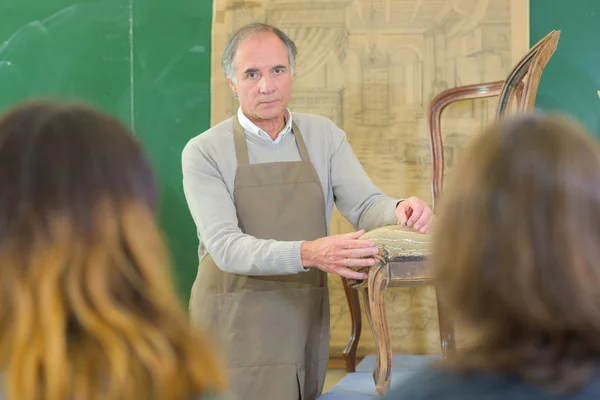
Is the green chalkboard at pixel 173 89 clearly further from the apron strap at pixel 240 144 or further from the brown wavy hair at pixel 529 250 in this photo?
the brown wavy hair at pixel 529 250

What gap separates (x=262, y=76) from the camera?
2.94 meters

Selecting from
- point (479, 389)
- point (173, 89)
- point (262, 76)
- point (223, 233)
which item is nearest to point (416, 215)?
point (223, 233)

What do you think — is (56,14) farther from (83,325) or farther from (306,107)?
(83,325)

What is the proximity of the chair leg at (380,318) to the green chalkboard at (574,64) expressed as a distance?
1850 mm

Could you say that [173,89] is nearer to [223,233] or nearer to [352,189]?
[352,189]

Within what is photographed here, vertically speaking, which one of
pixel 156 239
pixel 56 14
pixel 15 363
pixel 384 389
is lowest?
pixel 384 389

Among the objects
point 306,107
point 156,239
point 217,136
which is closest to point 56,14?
point 306,107

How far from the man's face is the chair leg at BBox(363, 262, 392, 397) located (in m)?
0.68

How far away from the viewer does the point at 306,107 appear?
429cm

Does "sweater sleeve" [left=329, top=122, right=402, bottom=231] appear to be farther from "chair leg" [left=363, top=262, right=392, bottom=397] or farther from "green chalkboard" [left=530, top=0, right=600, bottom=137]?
"green chalkboard" [left=530, top=0, right=600, bottom=137]

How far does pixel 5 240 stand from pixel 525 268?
584 millimetres

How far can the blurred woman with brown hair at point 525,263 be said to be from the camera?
3.03 ft

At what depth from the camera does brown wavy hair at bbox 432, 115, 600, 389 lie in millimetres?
922

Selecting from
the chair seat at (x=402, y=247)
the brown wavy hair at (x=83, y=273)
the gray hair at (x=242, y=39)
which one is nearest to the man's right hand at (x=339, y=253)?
the chair seat at (x=402, y=247)
